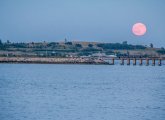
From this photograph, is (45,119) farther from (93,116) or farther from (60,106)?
(60,106)

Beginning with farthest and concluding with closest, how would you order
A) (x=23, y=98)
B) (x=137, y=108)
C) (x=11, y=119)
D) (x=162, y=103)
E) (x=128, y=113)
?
(x=23, y=98) → (x=162, y=103) → (x=137, y=108) → (x=128, y=113) → (x=11, y=119)

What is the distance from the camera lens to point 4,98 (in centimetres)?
4950

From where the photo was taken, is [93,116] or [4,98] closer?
[93,116]

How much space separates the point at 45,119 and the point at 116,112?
6376mm

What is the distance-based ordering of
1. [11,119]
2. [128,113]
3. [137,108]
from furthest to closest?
[137,108] → [128,113] → [11,119]

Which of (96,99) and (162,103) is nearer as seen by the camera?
(162,103)

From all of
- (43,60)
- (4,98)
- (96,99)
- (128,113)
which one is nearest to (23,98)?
(4,98)

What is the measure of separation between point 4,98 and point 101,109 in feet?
38.6

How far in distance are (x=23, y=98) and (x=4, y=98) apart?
5.85ft

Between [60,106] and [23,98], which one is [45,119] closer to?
[60,106]

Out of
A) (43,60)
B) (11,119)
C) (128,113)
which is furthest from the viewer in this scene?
(43,60)

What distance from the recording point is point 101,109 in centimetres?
4172

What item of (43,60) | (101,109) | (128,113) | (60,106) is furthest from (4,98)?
(43,60)

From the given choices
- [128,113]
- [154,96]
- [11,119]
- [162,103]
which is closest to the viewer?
[11,119]
